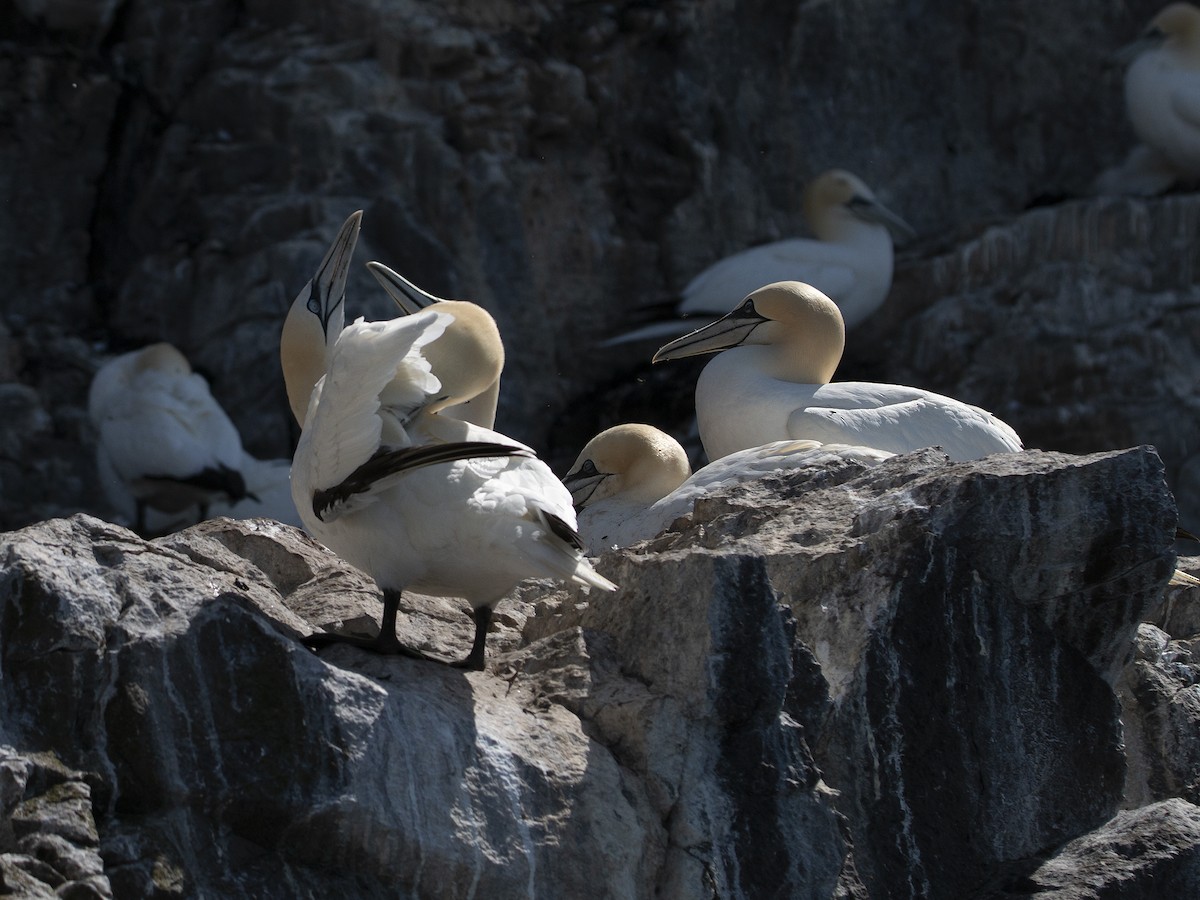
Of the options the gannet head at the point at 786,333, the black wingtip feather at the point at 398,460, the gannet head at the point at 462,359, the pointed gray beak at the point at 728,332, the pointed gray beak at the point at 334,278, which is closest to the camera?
the black wingtip feather at the point at 398,460

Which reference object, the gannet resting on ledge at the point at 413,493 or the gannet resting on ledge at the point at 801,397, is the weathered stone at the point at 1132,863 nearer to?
the gannet resting on ledge at the point at 413,493

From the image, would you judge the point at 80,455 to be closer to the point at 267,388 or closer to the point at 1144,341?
the point at 267,388

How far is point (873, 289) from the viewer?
11.7 m

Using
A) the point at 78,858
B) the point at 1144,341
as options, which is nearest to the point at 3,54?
the point at 1144,341

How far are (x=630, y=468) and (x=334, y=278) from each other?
1.45 m

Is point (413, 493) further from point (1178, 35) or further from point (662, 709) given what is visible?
point (1178, 35)

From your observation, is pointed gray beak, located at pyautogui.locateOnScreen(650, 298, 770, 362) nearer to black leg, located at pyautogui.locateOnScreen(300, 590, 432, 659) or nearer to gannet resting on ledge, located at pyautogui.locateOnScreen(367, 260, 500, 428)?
gannet resting on ledge, located at pyautogui.locateOnScreen(367, 260, 500, 428)

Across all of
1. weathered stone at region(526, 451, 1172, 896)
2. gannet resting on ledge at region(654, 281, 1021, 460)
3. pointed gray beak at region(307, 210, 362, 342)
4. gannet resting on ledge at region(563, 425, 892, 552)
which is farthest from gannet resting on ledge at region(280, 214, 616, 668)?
gannet resting on ledge at region(654, 281, 1021, 460)

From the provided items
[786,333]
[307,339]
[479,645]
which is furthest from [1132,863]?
[786,333]

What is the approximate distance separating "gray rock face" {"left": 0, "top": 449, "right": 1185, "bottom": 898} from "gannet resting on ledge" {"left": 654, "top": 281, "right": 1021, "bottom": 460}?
4.11ft

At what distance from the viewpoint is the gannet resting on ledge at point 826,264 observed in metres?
11.2

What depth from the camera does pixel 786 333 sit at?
6812 mm

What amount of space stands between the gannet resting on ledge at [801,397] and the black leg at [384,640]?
8.18 ft

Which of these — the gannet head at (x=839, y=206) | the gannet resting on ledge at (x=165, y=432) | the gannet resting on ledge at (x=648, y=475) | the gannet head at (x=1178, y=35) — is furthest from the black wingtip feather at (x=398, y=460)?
the gannet head at (x=1178, y=35)
